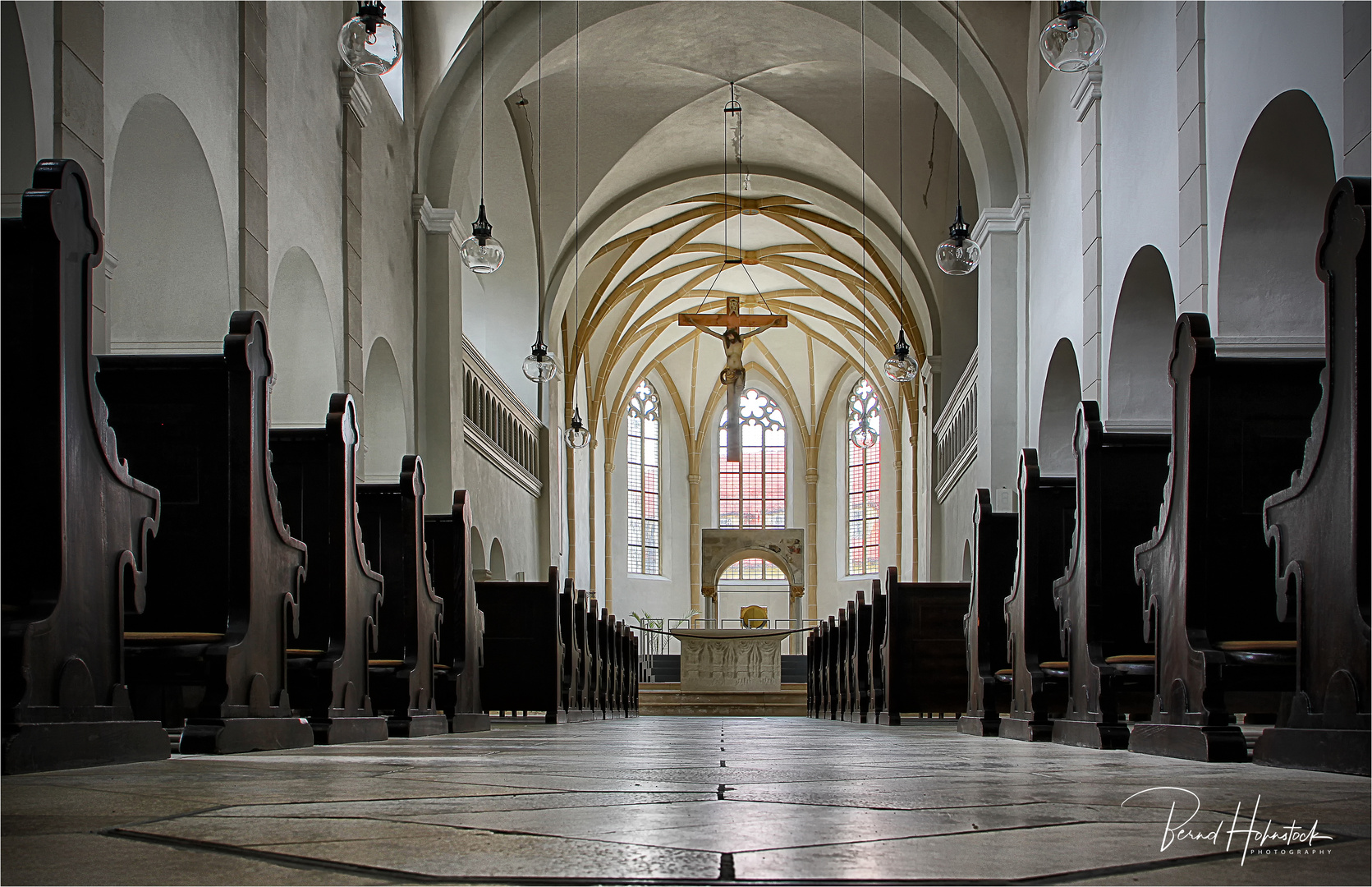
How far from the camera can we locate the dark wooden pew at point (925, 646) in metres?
9.15

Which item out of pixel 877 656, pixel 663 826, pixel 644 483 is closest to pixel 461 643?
pixel 877 656

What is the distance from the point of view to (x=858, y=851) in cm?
112

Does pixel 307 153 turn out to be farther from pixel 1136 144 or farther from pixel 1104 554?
pixel 1104 554

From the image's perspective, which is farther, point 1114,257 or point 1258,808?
point 1114,257

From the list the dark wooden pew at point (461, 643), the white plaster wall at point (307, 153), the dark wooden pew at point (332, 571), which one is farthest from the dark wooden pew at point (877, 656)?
the dark wooden pew at point (332, 571)

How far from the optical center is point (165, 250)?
7449mm

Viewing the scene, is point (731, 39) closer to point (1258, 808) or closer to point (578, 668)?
point (578, 668)

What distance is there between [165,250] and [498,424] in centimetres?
893

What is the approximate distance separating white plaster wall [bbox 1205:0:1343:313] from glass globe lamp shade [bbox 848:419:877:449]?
2122 cm

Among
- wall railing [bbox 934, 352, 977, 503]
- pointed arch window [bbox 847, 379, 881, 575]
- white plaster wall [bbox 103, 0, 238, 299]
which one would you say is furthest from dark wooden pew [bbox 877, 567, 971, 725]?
pointed arch window [bbox 847, 379, 881, 575]

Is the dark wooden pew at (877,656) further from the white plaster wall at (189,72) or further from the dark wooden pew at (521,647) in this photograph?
the white plaster wall at (189,72)

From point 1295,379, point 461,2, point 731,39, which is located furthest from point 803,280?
Result: point 1295,379

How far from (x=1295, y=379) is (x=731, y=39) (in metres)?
11.8

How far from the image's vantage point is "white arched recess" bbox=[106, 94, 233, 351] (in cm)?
729
